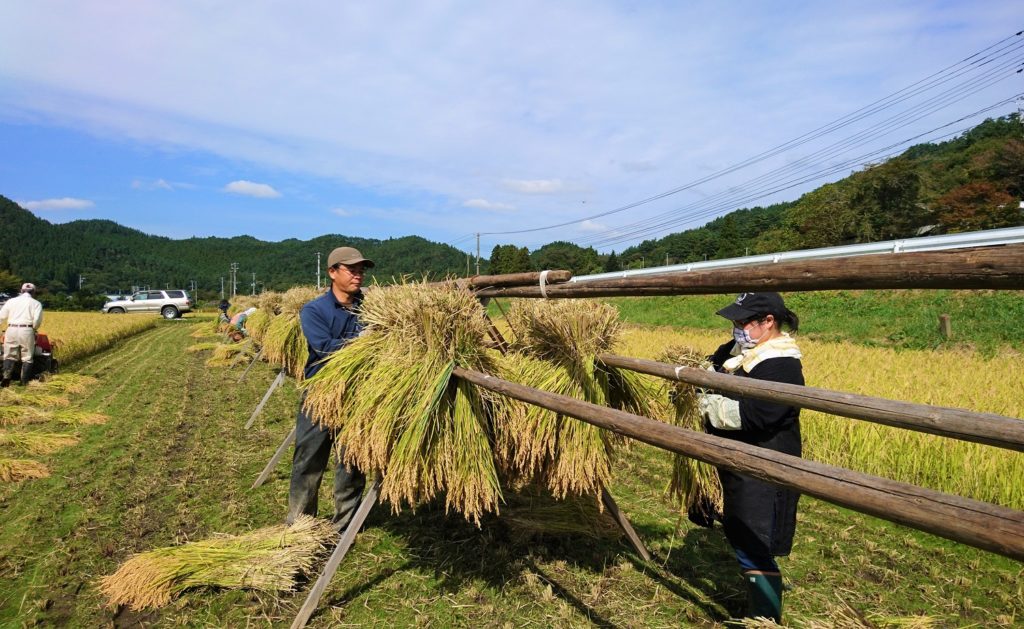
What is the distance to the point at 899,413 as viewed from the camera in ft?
3.99

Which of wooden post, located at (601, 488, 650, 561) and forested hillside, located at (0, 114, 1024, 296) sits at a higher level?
forested hillside, located at (0, 114, 1024, 296)

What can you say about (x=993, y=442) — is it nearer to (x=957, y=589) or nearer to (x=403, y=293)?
(x=403, y=293)

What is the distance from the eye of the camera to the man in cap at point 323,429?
346 cm

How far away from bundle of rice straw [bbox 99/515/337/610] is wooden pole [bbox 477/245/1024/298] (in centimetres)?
266

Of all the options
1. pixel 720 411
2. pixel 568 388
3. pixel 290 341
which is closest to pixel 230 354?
pixel 290 341

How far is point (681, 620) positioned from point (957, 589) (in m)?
1.78

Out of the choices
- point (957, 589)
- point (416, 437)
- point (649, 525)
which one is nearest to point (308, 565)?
point (416, 437)

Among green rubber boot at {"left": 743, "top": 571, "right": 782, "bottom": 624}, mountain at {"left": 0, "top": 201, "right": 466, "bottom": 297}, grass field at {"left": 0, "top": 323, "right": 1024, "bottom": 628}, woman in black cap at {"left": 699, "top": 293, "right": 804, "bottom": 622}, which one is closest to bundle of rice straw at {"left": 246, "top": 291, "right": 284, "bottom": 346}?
grass field at {"left": 0, "top": 323, "right": 1024, "bottom": 628}

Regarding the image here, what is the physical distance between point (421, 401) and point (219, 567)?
5.86 feet

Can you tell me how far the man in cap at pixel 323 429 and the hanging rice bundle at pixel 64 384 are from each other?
8.29 metres

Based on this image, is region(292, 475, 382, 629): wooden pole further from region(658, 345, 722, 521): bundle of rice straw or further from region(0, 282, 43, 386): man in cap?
region(0, 282, 43, 386): man in cap

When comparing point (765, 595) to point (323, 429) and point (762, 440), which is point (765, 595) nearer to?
point (762, 440)

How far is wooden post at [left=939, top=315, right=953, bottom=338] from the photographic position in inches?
479

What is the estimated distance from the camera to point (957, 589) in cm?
322
